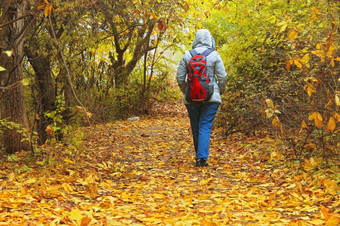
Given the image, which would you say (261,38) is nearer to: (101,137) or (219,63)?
(219,63)

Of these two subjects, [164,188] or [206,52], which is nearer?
[164,188]

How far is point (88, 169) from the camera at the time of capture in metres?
6.05

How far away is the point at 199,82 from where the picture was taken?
20.2 feet

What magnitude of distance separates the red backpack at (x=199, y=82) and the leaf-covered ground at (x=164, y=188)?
1.12 m

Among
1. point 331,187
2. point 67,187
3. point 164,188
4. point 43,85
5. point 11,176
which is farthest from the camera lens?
point 43,85

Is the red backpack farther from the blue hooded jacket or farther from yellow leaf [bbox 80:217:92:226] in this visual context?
yellow leaf [bbox 80:217:92:226]

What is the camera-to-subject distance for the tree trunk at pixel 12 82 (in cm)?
604

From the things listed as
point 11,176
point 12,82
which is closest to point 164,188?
point 11,176

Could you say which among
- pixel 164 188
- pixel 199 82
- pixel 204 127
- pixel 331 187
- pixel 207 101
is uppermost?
pixel 199 82

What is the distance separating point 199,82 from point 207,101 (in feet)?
1.07

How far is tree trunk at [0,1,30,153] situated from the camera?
6035mm

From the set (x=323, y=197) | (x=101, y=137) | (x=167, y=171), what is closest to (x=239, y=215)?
(x=323, y=197)

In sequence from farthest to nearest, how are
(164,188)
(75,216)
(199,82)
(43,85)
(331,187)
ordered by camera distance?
(43,85) < (199,82) < (164,188) < (331,187) < (75,216)

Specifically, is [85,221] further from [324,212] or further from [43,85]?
[43,85]
